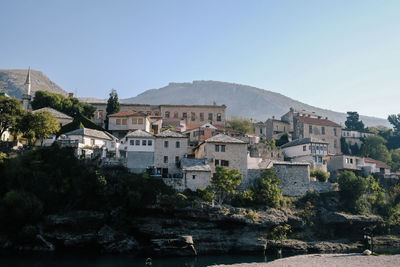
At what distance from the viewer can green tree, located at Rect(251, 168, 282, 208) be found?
4938 cm

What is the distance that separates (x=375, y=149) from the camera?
75.8 m

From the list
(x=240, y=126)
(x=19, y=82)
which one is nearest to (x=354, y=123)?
(x=240, y=126)

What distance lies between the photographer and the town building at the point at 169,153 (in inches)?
2046

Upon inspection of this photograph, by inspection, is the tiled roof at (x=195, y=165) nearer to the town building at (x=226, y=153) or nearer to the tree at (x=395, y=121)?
the town building at (x=226, y=153)

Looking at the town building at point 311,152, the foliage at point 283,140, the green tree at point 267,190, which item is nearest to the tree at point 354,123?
the foliage at point 283,140

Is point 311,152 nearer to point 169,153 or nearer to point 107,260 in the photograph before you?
point 169,153

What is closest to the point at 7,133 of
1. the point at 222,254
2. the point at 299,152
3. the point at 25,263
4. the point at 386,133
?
the point at 25,263

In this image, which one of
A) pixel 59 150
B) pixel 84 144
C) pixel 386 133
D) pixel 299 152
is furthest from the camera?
pixel 386 133

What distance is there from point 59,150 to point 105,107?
93.6 feet

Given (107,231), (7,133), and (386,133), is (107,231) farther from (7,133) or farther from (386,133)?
(386,133)

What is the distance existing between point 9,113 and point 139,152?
18077 millimetres

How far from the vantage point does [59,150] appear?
159ft

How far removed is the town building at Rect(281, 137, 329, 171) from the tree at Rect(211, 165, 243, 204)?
54.8ft

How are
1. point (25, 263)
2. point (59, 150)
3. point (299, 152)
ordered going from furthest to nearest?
point (299, 152)
point (59, 150)
point (25, 263)
